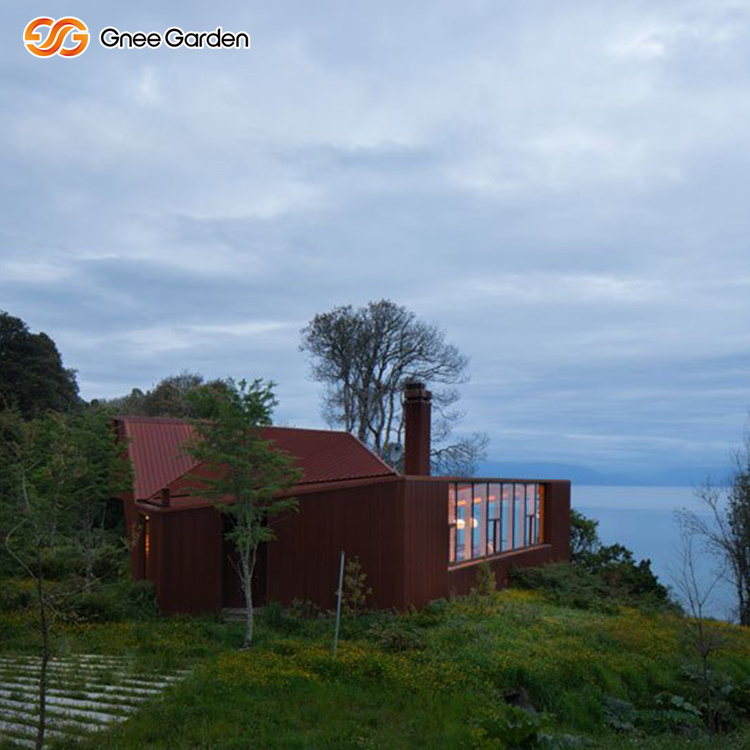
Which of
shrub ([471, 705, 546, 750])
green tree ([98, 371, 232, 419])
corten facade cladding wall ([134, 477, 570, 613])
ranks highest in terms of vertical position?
green tree ([98, 371, 232, 419])

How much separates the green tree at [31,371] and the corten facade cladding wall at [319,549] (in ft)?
68.1

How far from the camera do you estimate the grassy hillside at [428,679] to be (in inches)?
339

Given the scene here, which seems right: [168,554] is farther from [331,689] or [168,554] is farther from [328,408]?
[328,408]

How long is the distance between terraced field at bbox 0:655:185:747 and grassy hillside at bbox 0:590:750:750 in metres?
0.37

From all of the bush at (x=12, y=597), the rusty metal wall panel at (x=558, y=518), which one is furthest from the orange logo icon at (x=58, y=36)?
the rusty metal wall panel at (x=558, y=518)

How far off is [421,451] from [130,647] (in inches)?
348

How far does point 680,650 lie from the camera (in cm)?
1489

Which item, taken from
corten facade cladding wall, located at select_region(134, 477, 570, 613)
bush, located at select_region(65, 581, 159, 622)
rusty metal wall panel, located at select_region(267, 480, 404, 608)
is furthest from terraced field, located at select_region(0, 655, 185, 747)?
rusty metal wall panel, located at select_region(267, 480, 404, 608)

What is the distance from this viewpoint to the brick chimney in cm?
1925

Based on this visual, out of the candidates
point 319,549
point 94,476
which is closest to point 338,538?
point 319,549

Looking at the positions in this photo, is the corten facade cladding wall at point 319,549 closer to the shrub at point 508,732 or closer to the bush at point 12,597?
the bush at point 12,597

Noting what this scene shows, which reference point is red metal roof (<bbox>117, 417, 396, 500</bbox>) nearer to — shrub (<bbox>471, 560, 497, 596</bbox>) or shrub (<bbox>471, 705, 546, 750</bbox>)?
shrub (<bbox>471, 560, 497, 596</bbox>)

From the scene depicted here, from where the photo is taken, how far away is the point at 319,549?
55.5 feet

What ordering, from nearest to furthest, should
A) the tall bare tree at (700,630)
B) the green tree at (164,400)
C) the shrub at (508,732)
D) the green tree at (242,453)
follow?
the shrub at (508,732)
the tall bare tree at (700,630)
the green tree at (242,453)
the green tree at (164,400)
